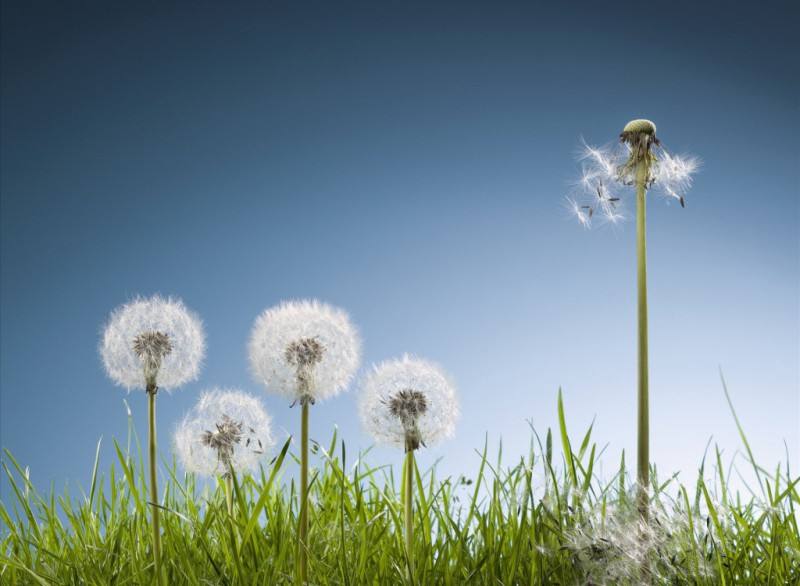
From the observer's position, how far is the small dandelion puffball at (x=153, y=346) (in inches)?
96.1

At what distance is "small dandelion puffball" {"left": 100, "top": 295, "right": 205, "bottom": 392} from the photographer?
96.1 inches

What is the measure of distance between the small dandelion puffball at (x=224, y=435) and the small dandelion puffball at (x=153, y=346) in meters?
0.50

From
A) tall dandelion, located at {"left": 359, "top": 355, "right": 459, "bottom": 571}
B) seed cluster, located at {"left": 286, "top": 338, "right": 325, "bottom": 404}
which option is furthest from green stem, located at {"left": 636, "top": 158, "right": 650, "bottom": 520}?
seed cluster, located at {"left": 286, "top": 338, "right": 325, "bottom": 404}

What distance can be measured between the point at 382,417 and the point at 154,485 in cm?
70

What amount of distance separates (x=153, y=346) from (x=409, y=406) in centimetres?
86

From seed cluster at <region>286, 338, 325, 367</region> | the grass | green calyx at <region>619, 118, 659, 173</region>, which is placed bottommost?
the grass

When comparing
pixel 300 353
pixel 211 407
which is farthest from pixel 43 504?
pixel 300 353

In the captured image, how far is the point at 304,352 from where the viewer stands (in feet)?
7.42

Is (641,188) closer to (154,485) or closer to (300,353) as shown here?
(300,353)

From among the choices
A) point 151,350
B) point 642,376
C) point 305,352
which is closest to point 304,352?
point 305,352

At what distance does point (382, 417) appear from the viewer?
2.35 meters

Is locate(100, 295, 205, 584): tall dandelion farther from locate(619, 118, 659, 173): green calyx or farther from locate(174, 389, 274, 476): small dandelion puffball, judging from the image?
locate(619, 118, 659, 173): green calyx

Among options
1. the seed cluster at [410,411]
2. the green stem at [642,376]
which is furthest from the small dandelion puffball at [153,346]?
the green stem at [642,376]

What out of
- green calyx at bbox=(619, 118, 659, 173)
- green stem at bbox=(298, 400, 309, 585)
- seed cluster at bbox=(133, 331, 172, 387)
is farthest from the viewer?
green calyx at bbox=(619, 118, 659, 173)
